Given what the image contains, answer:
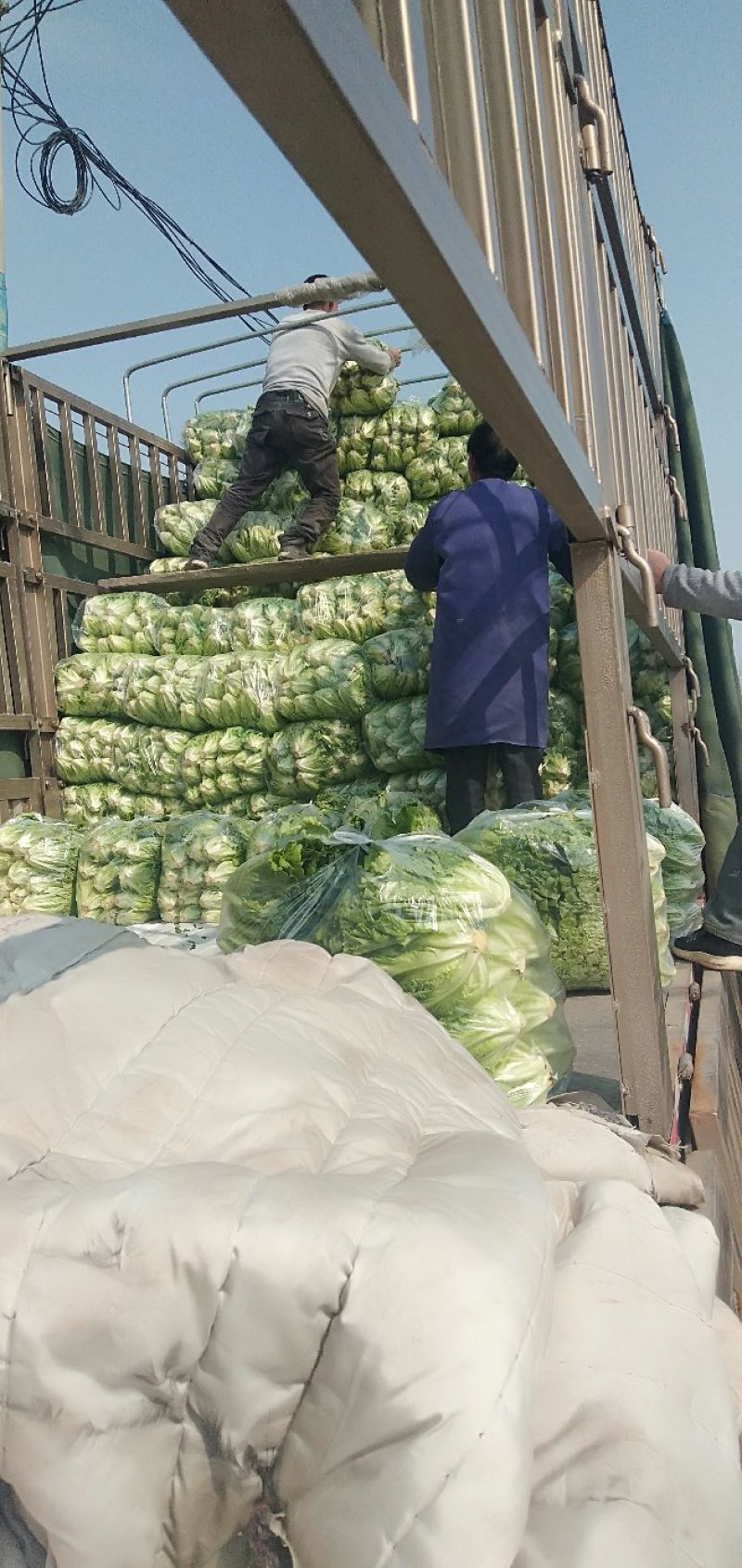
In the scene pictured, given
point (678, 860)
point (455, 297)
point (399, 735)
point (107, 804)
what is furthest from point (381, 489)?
point (455, 297)

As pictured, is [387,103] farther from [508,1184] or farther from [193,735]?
[193,735]

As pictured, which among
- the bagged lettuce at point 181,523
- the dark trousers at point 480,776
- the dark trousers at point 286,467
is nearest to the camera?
the dark trousers at point 480,776

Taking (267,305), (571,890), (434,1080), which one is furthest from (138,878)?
(434,1080)

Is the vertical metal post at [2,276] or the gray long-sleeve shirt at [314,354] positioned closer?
the gray long-sleeve shirt at [314,354]

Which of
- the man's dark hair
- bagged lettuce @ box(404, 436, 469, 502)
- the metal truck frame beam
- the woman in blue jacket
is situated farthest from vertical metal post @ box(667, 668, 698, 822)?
the metal truck frame beam

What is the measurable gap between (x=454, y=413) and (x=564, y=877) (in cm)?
327

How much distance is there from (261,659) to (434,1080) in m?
3.98

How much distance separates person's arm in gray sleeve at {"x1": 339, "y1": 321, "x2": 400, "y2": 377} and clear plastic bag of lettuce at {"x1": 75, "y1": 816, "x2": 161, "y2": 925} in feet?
9.08

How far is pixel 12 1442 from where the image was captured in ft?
2.96

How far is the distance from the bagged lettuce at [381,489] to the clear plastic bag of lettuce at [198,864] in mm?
1931

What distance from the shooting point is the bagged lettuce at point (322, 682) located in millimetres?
5145

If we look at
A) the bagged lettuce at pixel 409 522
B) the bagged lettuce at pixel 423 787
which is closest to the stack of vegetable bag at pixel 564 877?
the bagged lettuce at pixel 423 787

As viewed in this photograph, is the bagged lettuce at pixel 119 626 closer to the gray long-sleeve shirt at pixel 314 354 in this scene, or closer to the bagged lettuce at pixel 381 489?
the bagged lettuce at pixel 381 489

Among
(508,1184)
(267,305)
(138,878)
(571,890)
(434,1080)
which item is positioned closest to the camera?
(508,1184)
